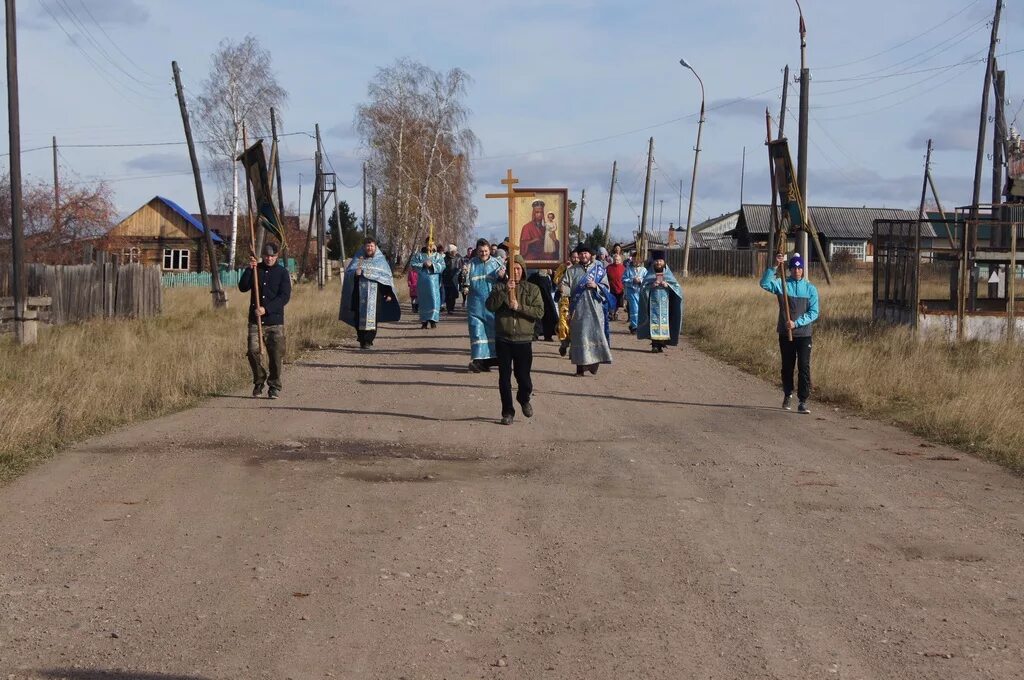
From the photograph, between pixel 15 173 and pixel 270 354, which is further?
pixel 15 173

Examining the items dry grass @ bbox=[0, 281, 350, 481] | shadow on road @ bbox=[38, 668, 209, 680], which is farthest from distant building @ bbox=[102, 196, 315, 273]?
shadow on road @ bbox=[38, 668, 209, 680]

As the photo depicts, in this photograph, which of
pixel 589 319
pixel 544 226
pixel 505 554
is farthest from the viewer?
pixel 544 226

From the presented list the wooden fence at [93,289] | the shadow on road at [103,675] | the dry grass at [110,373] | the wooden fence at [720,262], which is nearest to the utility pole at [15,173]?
the dry grass at [110,373]

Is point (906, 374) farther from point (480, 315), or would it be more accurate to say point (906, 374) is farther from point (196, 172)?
point (196, 172)

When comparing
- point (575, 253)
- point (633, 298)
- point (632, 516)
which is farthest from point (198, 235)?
point (632, 516)

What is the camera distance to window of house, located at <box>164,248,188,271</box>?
2662 inches

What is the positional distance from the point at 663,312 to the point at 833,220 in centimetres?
5725

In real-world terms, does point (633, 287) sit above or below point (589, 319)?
above

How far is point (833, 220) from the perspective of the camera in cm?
7419

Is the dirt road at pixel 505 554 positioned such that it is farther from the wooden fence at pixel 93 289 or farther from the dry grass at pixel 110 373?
the wooden fence at pixel 93 289

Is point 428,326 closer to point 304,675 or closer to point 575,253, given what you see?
point 575,253

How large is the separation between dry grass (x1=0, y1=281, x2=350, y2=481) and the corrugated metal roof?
49.2 meters

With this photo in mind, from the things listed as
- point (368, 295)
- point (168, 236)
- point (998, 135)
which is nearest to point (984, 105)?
point (998, 135)

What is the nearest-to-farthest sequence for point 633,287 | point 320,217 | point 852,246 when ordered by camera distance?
point 633,287 < point 320,217 < point 852,246
